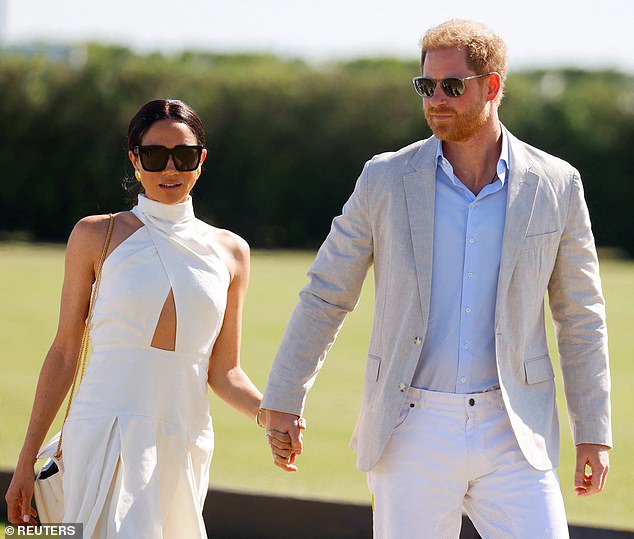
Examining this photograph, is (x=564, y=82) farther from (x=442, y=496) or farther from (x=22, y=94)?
(x=442, y=496)

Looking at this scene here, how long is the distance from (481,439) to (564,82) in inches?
1591

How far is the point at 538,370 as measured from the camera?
3451mm

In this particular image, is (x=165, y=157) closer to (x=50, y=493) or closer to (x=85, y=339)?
(x=85, y=339)

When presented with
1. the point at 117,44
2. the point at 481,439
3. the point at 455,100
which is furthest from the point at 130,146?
the point at 117,44

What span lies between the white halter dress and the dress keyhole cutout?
0.01 m

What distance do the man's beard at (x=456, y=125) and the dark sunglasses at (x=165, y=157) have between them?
2.42ft

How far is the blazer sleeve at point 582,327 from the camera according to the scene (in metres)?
3.49

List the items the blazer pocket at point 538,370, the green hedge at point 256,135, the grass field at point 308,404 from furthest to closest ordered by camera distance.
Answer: the green hedge at point 256,135 < the grass field at point 308,404 < the blazer pocket at point 538,370

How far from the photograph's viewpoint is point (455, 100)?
135 inches

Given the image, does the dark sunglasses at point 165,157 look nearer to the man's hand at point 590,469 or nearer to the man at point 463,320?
the man at point 463,320

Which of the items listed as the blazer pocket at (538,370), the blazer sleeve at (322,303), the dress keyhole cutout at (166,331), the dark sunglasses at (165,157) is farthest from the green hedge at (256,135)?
the blazer pocket at (538,370)

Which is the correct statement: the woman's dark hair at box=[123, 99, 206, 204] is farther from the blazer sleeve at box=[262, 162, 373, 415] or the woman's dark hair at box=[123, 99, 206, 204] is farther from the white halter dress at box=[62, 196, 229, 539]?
the blazer sleeve at box=[262, 162, 373, 415]

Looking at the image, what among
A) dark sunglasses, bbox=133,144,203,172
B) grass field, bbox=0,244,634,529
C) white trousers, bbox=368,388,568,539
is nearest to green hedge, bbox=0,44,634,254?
grass field, bbox=0,244,634,529

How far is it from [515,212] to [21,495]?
5.25 feet
